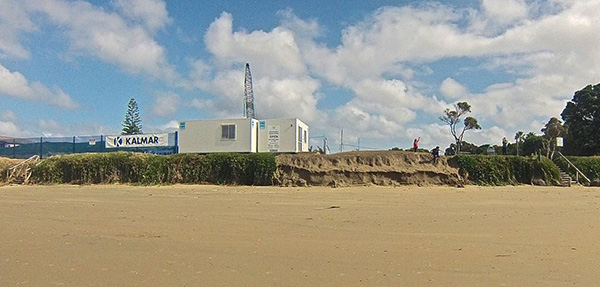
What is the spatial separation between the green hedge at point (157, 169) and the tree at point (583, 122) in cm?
4035

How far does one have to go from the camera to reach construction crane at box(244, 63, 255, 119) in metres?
46.4

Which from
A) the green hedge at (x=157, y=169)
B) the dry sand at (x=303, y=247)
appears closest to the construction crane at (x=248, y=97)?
the green hedge at (x=157, y=169)

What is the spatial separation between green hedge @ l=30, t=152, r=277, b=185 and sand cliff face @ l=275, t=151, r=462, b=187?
1153 millimetres

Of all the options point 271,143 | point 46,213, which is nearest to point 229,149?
→ point 271,143

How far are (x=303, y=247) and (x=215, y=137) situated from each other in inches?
1028

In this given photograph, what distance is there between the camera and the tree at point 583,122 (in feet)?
159

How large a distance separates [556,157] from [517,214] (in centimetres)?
2259

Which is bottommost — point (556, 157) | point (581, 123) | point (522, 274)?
point (522, 274)

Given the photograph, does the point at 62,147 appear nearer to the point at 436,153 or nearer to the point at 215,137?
the point at 215,137

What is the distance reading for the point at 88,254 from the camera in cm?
667

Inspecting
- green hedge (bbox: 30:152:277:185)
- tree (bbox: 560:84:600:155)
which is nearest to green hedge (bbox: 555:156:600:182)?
green hedge (bbox: 30:152:277:185)

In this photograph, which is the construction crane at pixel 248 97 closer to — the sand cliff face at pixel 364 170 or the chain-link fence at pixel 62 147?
the chain-link fence at pixel 62 147

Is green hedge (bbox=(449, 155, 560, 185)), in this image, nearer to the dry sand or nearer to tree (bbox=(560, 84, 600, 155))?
the dry sand

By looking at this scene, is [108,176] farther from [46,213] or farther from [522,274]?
[522,274]
